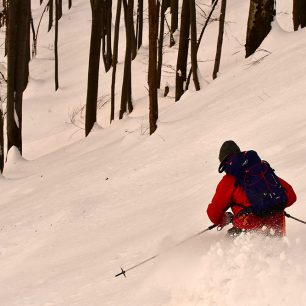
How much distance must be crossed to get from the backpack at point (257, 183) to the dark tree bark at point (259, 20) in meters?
8.49

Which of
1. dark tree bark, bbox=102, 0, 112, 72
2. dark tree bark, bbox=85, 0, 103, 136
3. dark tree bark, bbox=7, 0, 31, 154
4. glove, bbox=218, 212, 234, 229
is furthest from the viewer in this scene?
dark tree bark, bbox=102, 0, 112, 72

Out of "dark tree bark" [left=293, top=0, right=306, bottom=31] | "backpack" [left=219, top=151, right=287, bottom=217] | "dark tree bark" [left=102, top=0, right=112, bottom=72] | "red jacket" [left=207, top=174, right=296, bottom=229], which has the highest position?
"backpack" [left=219, top=151, right=287, bottom=217]

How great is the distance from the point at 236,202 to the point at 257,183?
292 millimetres

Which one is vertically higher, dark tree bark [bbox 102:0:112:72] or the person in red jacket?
the person in red jacket

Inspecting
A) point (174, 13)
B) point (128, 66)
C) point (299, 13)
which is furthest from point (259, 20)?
point (174, 13)

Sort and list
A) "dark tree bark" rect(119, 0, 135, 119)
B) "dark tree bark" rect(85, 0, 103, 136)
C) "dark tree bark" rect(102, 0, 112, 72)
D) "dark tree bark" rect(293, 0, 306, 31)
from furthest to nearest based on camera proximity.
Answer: "dark tree bark" rect(102, 0, 112, 72)
"dark tree bark" rect(119, 0, 135, 119)
"dark tree bark" rect(85, 0, 103, 136)
"dark tree bark" rect(293, 0, 306, 31)

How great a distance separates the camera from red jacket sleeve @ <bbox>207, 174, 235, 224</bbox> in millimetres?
4754

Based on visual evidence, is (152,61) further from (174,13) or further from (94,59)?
(174,13)

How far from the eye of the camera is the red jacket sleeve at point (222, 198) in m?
4.75

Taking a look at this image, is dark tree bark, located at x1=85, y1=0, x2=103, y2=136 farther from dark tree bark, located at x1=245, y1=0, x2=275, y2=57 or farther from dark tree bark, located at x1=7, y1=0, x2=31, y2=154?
dark tree bark, located at x1=245, y1=0, x2=275, y2=57

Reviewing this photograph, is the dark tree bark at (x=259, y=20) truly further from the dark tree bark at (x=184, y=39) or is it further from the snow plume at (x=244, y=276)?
the snow plume at (x=244, y=276)

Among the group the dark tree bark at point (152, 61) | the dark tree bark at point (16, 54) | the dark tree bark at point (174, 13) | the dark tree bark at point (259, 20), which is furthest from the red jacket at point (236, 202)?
the dark tree bark at point (174, 13)

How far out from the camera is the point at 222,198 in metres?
4.81

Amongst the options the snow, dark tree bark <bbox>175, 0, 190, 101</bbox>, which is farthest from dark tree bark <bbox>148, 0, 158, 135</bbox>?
dark tree bark <bbox>175, 0, 190, 101</bbox>
